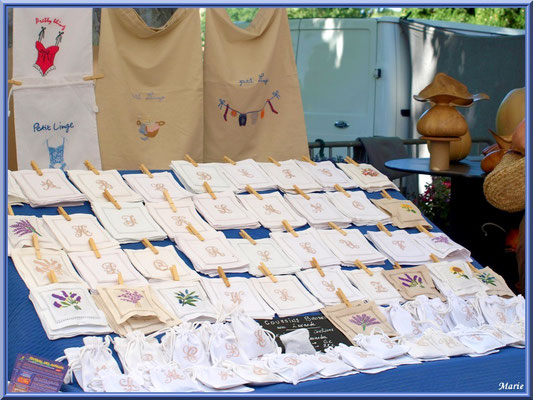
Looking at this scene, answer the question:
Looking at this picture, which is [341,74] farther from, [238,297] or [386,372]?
[386,372]

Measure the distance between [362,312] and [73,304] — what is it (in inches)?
42.4

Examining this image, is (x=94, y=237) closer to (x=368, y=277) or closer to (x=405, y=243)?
(x=368, y=277)

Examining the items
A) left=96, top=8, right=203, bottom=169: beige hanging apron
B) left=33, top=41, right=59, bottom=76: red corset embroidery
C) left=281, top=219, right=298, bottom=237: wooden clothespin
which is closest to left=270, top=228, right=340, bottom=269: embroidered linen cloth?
left=281, top=219, right=298, bottom=237: wooden clothespin

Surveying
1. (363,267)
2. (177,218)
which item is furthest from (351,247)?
(177,218)

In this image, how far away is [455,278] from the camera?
306 centimetres

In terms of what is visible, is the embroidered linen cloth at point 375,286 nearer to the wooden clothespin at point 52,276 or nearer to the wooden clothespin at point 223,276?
the wooden clothespin at point 223,276

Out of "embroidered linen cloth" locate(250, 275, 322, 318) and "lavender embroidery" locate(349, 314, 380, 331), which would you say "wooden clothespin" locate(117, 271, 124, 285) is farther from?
"lavender embroidery" locate(349, 314, 380, 331)

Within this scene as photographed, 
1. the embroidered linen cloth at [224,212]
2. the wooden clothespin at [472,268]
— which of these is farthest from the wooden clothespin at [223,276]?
the wooden clothespin at [472,268]

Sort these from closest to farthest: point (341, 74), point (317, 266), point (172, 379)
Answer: point (172, 379)
point (317, 266)
point (341, 74)

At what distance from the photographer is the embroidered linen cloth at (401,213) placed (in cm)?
348

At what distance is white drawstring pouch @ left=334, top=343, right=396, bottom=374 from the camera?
7.52ft

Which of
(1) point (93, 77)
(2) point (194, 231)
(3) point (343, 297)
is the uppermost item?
(1) point (93, 77)

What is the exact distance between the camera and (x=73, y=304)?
2428 millimetres

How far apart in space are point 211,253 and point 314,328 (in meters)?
0.58
